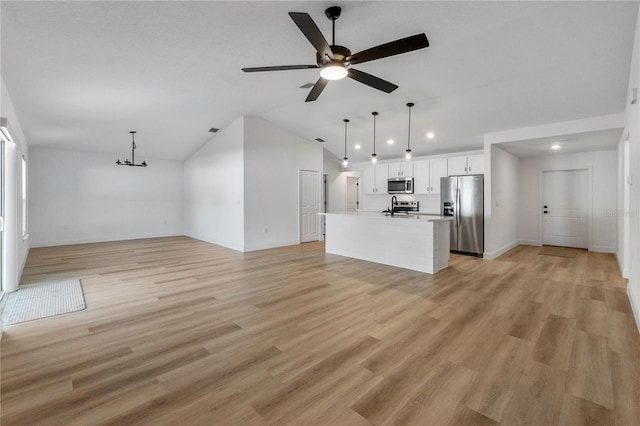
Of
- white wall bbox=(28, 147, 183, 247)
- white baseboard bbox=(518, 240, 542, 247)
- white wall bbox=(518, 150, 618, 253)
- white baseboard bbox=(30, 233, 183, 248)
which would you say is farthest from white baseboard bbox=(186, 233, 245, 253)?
white wall bbox=(518, 150, 618, 253)

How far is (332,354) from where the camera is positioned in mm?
2342

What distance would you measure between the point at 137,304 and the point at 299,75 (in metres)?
3.90

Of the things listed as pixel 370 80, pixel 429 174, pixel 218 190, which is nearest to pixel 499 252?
pixel 429 174

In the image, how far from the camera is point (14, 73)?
146 inches

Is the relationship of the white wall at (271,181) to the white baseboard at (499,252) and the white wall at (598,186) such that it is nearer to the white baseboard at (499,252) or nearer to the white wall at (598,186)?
the white baseboard at (499,252)

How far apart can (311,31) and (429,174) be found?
19.6ft

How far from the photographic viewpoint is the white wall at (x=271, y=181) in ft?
22.5

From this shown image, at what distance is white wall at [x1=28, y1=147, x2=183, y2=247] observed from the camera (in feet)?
25.0

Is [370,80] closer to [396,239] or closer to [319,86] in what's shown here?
[319,86]

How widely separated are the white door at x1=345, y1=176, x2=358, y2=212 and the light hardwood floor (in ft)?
19.6

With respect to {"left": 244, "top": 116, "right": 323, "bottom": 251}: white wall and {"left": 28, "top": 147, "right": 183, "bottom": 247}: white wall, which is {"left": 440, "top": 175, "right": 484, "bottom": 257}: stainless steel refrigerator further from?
{"left": 28, "top": 147, "right": 183, "bottom": 247}: white wall

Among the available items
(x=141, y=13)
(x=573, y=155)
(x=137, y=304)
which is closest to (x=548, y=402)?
(x=137, y=304)

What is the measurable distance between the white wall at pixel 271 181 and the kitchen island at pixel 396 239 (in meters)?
1.72

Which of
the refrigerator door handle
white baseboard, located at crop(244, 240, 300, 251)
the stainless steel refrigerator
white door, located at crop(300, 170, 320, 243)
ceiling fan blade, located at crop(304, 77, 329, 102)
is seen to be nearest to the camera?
ceiling fan blade, located at crop(304, 77, 329, 102)
